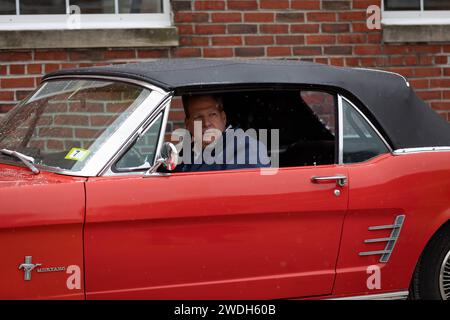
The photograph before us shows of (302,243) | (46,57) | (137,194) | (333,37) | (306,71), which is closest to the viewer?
(137,194)

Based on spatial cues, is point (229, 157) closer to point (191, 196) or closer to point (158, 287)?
point (191, 196)

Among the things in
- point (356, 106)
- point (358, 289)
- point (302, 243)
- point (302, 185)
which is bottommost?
point (358, 289)

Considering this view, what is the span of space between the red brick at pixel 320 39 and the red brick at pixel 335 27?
0.05 meters

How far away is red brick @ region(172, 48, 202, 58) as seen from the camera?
7.99m

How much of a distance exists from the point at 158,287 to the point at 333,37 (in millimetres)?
4723

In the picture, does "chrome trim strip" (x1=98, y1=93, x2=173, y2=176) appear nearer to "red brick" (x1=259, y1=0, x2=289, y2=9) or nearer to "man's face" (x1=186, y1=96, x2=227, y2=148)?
"man's face" (x1=186, y1=96, x2=227, y2=148)

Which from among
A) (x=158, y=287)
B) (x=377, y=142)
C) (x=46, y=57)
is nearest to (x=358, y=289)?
(x=377, y=142)

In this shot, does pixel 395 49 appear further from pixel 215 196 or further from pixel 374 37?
pixel 215 196

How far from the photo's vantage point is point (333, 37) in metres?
8.36

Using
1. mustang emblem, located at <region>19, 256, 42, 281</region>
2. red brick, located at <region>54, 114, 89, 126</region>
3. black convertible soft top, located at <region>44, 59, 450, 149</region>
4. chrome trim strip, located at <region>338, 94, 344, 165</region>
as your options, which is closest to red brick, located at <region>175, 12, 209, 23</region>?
black convertible soft top, located at <region>44, 59, 450, 149</region>

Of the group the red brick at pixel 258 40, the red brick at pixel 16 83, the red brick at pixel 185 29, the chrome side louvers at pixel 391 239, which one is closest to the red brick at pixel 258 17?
the red brick at pixel 258 40

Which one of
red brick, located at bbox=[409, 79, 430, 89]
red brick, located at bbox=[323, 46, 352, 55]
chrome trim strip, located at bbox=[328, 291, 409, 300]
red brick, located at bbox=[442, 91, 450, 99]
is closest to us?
chrome trim strip, located at bbox=[328, 291, 409, 300]

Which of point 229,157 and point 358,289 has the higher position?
point 229,157

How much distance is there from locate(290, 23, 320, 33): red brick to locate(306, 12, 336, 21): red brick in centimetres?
6
